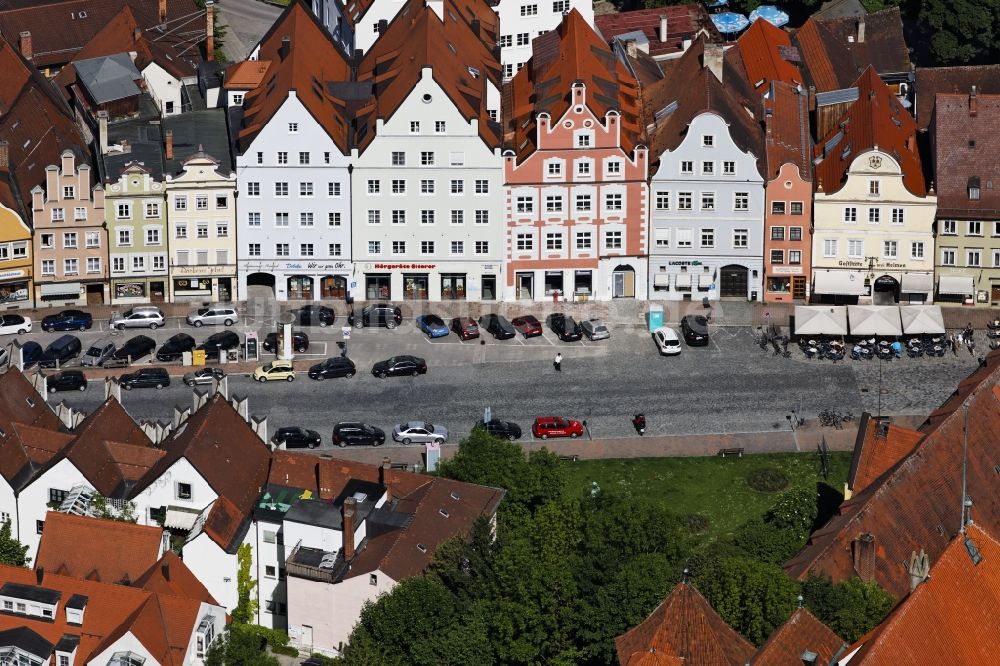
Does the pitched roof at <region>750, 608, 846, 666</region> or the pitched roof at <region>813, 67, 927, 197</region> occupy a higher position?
the pitched roof at <region>813, 67, 927, 197</region>

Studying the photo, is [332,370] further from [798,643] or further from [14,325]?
[798,643]

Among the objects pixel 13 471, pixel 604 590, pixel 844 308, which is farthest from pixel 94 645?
pixel 844 308

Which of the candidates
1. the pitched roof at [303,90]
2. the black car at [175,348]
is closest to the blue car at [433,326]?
the pitched roof at [303,90]

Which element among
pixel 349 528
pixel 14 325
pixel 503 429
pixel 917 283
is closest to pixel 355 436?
pixel 503 429

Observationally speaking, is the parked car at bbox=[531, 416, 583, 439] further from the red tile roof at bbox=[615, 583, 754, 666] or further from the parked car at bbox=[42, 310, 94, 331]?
the red tile roof at bbox=[615, 583, 754, 666]

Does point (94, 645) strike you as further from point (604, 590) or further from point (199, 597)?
point (604, 590)

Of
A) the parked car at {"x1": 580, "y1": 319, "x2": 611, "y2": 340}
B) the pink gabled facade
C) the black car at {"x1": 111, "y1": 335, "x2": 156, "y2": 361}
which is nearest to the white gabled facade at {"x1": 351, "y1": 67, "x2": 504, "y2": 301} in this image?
the pink gabled facade
